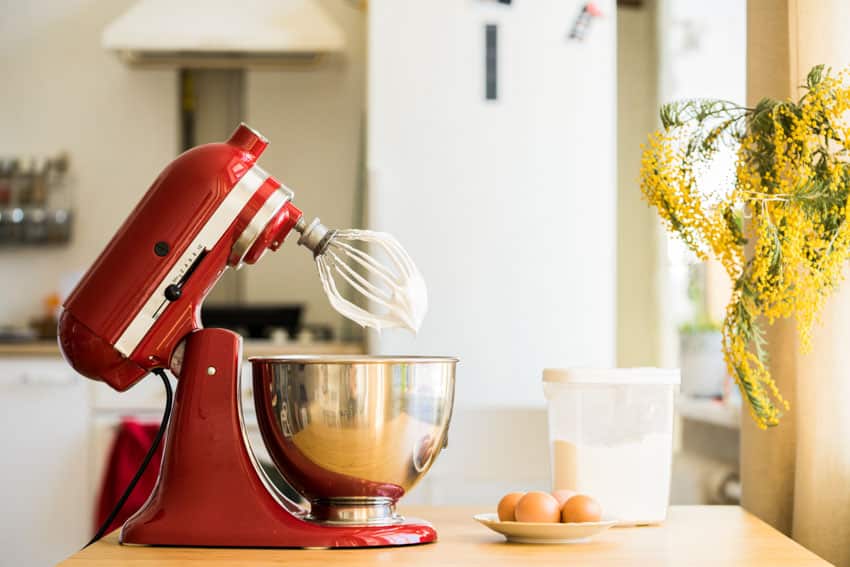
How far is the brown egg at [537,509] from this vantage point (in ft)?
3.39

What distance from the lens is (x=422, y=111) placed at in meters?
2.71

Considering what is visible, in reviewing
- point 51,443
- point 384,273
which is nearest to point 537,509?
point 384,273

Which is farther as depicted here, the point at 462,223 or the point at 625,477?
the point at 462,223

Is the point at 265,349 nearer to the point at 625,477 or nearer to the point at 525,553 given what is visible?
the point at 625,477

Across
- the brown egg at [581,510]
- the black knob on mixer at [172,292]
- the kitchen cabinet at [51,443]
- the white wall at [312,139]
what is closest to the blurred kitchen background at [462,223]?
the kitchen cabinet at [51,443]

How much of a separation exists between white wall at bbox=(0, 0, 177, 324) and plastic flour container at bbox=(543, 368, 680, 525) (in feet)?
8.28

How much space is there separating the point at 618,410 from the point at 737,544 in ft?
0.62

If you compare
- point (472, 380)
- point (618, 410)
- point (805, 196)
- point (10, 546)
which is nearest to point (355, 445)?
point (618, 410)

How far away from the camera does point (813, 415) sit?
1.28 metres

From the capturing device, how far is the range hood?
9.69 feet

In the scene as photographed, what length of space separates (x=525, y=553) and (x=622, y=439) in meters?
0.22

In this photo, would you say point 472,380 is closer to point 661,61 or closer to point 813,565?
point 661,61

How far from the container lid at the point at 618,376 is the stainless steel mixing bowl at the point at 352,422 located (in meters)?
0.17

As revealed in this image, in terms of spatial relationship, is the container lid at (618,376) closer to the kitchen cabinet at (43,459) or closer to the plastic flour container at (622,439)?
the plastic flour container at (622,439)
